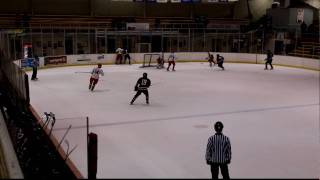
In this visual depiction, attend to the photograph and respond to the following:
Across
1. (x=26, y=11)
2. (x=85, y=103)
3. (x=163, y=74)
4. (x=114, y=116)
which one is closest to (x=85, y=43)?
(x=26, y=11)

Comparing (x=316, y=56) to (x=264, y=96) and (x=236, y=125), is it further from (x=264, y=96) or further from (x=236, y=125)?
(x=236, y=125)

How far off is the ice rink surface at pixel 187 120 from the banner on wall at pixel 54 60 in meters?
2.85

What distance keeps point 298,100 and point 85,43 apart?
1747 cm

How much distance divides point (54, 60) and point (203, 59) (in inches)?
402

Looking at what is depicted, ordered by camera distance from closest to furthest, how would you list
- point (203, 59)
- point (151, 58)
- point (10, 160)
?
1. point (10, 160)
2. point (151, 58)
3. point (203, 59)

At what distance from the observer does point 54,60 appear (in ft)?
82.4

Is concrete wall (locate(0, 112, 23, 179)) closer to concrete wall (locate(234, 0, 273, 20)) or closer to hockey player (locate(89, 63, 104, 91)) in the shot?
hockey player (locate(89, 63, 104, 91))

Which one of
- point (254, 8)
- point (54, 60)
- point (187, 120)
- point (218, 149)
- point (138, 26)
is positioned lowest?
point (187, 120)

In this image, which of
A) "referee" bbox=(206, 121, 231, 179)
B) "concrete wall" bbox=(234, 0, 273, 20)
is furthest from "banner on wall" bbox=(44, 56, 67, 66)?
"referee" bbox=(206, 121, 231, 179)

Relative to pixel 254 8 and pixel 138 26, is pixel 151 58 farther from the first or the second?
pixel 254 8

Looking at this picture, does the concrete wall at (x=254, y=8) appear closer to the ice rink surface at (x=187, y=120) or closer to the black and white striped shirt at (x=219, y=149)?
the ice rink surface at (x=187, y=120)

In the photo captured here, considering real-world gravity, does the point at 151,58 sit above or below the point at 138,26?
below

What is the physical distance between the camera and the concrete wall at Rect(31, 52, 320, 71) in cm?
2585

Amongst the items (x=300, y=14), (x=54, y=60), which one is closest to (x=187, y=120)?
(x=54, y=60)
